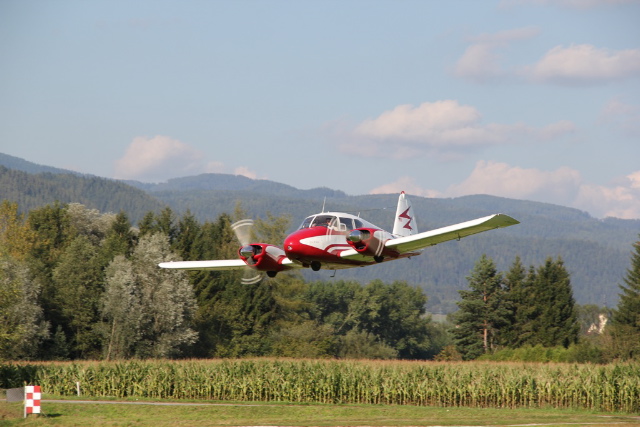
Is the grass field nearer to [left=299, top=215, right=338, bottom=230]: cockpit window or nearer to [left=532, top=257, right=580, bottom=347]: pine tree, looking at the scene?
[left=299, top=215, right=338, bottom=230]: cockpit window

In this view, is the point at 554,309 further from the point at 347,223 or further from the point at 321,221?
the point at 321,221

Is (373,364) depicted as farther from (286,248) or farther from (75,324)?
(75,324)

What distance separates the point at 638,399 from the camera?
1626 inches

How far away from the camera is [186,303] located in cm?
7550

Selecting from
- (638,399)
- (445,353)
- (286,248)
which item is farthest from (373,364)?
(445,353)

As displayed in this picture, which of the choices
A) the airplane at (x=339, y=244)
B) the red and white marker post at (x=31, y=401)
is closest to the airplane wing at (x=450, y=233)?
the airplane at (x=339, y=244)

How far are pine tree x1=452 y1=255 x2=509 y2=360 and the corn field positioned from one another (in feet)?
144

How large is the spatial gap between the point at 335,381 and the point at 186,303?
34223 millimetres

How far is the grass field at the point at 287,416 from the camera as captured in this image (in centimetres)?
3416

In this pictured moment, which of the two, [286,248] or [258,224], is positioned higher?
[258,224]

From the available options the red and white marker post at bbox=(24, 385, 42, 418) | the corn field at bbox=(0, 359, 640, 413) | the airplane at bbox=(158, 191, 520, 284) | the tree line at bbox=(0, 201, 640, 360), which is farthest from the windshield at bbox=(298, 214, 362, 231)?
the tree line at bbox=(0, 201, 640, 360)

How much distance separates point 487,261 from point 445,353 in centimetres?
1206

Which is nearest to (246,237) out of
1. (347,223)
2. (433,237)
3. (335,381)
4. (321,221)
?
(321,221)

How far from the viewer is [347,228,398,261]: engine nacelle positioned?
102 ft
